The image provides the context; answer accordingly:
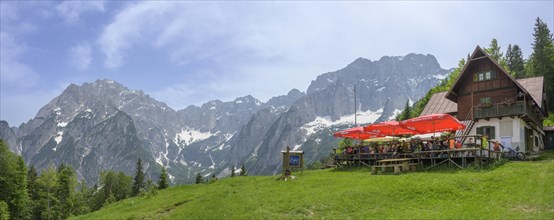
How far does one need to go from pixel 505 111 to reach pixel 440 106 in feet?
54.6

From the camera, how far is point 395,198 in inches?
990

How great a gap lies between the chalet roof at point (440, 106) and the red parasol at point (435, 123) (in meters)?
23.5

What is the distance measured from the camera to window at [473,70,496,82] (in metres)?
51.8

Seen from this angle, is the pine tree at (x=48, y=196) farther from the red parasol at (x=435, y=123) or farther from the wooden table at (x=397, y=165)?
the red parasol at (x=435, y=123)

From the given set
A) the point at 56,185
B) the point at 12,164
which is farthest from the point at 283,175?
the point at 56,185

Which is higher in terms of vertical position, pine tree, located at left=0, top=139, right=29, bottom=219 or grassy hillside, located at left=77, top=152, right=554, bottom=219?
grassy hillside, located at left=77, top=152, right=554, bottom=219

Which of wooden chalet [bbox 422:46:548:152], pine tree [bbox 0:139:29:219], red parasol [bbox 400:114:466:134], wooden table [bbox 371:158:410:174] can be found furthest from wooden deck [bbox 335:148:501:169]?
pine tree [bbox 0:139:29:219]

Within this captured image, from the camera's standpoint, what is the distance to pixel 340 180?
33.3 m

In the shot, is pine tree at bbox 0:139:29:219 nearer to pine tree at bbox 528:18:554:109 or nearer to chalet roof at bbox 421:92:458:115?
chalet roof at bbox 421:92:458:115

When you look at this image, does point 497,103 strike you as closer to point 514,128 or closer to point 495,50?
point 514,128

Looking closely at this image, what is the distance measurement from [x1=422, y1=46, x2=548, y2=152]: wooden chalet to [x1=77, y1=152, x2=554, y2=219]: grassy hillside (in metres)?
15.4

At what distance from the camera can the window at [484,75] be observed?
5175cm

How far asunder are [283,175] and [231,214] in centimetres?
1230

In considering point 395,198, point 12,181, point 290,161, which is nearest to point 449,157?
point 395,198
